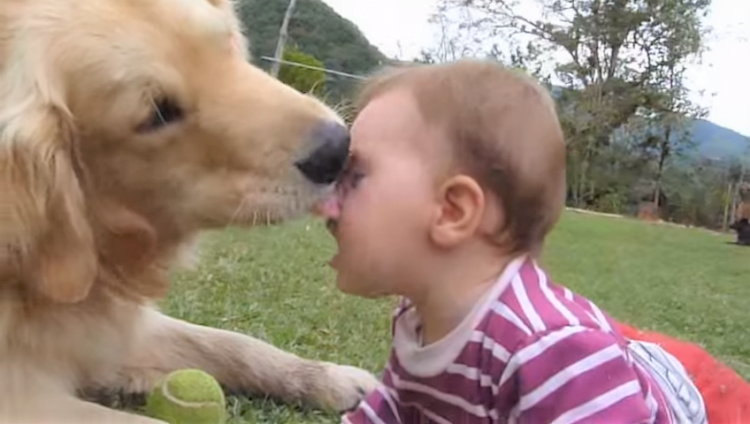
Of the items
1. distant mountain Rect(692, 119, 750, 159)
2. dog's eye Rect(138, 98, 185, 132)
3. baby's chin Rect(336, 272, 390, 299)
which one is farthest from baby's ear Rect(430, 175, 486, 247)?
distant mountain Rect(692, 119, 750, 159)

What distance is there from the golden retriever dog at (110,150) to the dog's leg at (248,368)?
1.35 feet

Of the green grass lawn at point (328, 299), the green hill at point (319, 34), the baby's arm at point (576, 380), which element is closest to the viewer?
the baby's arm at point (576, 380)

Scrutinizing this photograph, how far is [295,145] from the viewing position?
6.52 feet

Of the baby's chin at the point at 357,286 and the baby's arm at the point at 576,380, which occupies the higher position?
the baby's chin at the point at 357,286

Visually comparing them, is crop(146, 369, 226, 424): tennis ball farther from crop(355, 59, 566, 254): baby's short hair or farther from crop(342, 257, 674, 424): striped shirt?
crop(355, 59, 566, 254): baby's short hair

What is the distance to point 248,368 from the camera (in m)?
2.58

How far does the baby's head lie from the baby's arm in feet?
0.69

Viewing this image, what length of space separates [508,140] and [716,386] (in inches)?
36.4

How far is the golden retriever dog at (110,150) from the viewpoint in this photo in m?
1.99

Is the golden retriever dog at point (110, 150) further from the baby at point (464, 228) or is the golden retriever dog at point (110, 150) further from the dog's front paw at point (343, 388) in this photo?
the dog's front paw at point (343, 388)

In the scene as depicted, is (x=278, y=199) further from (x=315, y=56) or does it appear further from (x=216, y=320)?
(x=315, y=56)

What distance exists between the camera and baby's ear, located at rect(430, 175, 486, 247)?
1788mm

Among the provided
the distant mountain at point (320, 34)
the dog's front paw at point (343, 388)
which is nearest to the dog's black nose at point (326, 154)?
the dog's front paw at point (343, 388)

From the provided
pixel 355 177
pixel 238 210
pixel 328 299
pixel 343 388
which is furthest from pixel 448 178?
pixel 328 299
